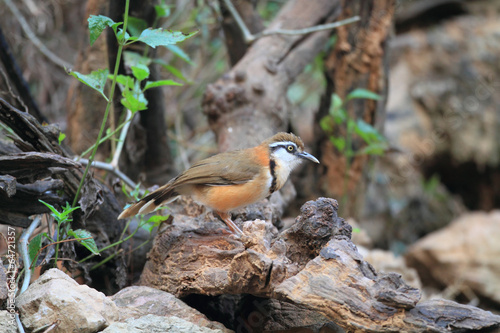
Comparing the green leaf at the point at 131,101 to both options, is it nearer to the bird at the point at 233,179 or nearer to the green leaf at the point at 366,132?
the bird at the point at 233,179

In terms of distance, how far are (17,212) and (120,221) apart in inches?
38.9

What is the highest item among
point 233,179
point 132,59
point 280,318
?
point 132,59

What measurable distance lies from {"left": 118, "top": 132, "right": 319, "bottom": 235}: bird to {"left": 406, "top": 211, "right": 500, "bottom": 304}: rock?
4064 mm

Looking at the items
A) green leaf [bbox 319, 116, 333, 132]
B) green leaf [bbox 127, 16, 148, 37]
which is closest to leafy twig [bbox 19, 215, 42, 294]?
green leaf [bbox 127, 16, 148, 37]

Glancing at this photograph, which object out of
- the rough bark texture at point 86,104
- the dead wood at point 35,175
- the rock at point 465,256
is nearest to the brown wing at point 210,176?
the dead wood at point 35,175

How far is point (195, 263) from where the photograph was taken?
3260mm

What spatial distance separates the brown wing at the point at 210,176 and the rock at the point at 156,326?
1.09 m

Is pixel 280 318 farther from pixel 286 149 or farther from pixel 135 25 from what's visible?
pixel 135 25

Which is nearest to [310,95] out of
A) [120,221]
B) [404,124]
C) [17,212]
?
[404,124]

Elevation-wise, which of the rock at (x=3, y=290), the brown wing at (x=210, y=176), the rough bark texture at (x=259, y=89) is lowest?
the rock at (x=3, y=290)

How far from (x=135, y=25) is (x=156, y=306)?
2.47 metres

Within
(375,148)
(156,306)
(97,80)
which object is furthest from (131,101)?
(375,148)

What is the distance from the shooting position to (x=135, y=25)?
4363mm

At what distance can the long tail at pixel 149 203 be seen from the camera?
3.62 m
